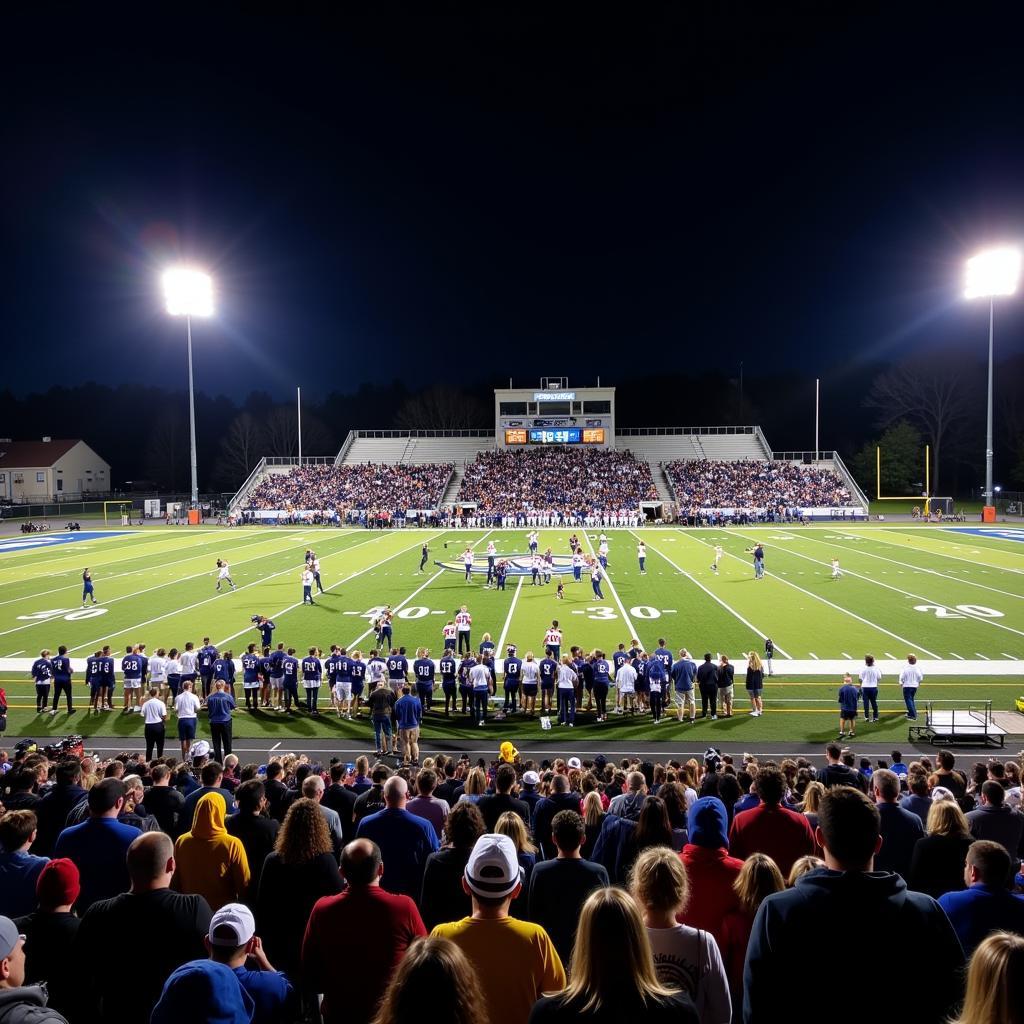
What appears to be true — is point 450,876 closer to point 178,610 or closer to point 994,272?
point 178,610

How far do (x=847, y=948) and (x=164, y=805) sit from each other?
6.05m

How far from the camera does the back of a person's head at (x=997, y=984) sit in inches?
83.7

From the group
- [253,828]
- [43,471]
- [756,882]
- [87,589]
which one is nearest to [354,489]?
[43,471]

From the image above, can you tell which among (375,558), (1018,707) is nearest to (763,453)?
(375,558)

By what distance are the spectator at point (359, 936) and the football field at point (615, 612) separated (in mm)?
10580

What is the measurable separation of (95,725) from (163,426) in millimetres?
94894

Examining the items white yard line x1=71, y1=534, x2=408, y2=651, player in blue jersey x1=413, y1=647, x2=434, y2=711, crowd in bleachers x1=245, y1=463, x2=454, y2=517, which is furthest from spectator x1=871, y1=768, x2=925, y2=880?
crowd in bleachers x1=245, y1=463, x2=454, y2=517

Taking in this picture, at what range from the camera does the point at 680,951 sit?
9.55 ft

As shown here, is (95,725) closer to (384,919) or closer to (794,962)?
(384,919)

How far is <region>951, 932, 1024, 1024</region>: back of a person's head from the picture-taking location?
2.12m

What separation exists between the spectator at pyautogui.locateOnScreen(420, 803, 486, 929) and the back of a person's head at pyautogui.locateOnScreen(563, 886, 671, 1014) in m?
2.16

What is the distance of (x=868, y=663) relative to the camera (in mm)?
14219

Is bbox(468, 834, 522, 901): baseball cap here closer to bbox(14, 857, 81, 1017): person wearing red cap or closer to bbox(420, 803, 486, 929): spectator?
bbox(420, 803, 486, 929): spectator

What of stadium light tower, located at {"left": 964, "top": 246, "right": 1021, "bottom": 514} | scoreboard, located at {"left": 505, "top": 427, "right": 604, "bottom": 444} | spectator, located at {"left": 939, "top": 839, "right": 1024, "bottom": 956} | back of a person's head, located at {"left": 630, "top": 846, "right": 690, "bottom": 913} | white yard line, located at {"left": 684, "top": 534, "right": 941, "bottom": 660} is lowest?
white yard line, located at {"left": 684, "top": 534, "right": 941, "bottom": 660}
